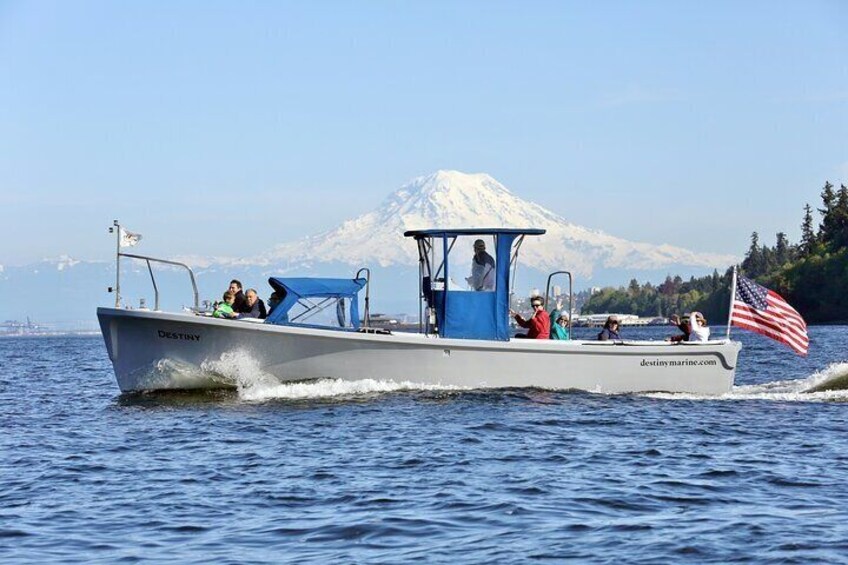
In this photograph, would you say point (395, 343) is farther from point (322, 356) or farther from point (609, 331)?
point (609, 331)

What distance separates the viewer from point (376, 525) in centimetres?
1409

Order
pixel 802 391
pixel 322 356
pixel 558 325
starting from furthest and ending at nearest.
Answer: pixel 802 391 → pixel 558 325 → pixel 322 356

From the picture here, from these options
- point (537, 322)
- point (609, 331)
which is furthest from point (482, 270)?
point (609, 331)

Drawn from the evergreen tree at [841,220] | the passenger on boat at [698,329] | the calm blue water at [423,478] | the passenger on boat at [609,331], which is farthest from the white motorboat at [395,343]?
the evergreen tree at [841,220]

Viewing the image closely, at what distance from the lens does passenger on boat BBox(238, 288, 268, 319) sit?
27.3 metres

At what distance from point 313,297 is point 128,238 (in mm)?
4131

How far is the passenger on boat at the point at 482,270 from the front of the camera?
27.0 meters

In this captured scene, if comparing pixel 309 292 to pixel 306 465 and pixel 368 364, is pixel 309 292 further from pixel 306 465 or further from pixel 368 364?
pixel 306 465

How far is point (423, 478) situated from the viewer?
16.9m

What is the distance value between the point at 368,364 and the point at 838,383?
11467 mm

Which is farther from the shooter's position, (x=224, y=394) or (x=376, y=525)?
(x=224, y=394)

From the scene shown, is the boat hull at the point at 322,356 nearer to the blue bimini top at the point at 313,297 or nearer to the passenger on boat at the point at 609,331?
the blue bimini top at the point at 313,297

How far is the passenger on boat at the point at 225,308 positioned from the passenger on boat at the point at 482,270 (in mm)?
4790

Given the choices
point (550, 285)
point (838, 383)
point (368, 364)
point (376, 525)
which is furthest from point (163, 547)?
point (838, 383)
